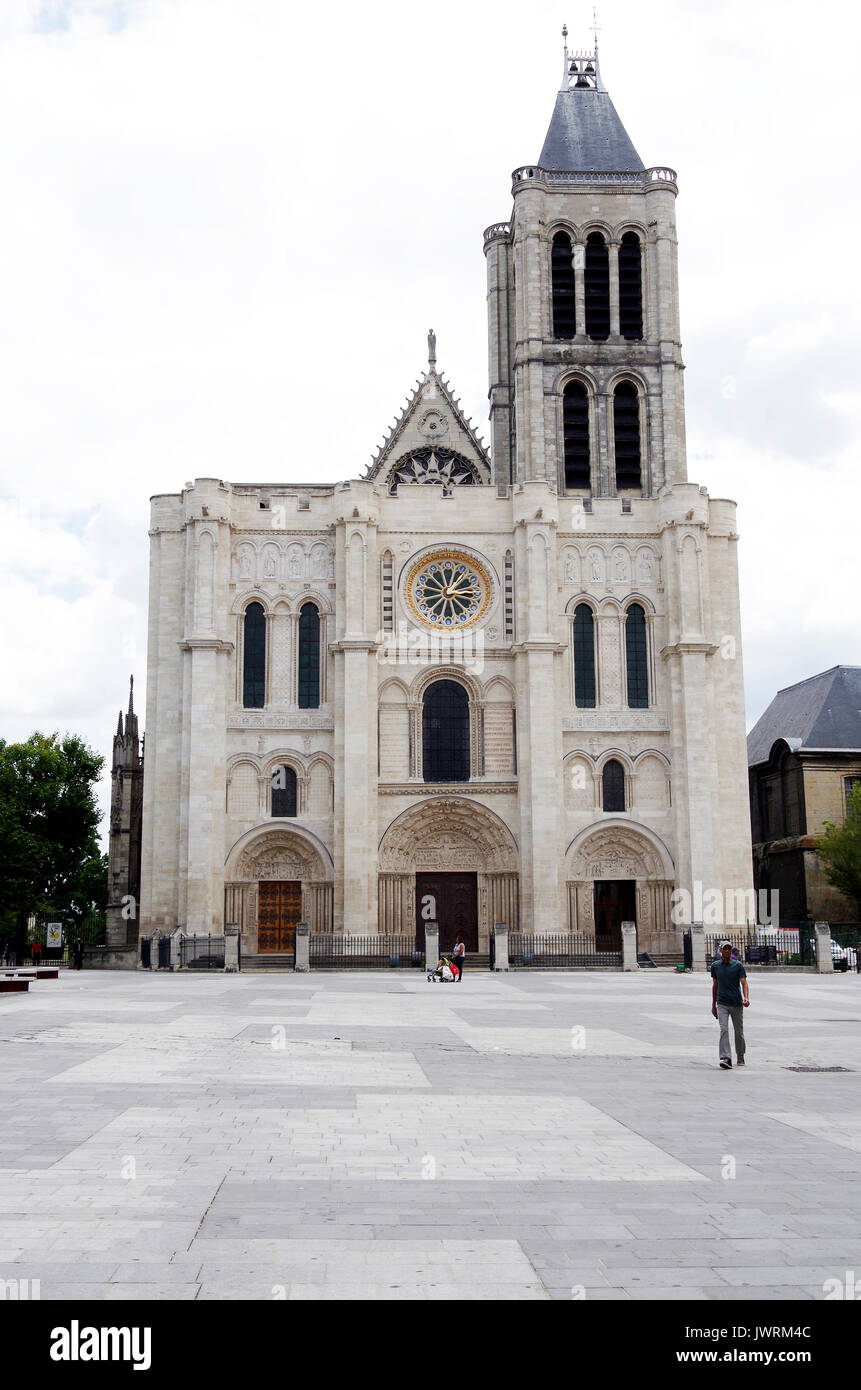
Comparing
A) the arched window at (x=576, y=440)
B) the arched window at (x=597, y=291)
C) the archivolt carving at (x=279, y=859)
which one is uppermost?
the arched window at (x=597, y=291)

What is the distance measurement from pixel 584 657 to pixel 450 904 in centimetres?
959

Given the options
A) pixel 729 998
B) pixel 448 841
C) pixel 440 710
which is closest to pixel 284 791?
pixel 448 841

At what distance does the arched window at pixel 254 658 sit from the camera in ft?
138

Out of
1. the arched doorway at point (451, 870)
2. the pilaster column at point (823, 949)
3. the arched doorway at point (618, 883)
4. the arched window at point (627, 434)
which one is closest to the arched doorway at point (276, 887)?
the arched doorway at point (451, 870)

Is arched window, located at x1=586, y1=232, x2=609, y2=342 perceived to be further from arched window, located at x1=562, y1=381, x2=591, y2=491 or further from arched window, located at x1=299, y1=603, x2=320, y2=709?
arched window, located at x1=299, y1=603, x2=320, y2=709

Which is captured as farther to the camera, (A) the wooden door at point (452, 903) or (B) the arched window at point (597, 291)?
(B) the arched window at point (597, 291)

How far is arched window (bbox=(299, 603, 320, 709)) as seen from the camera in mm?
42219

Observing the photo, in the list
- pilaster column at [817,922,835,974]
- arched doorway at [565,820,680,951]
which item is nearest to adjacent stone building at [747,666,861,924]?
arched doorway at [565,820,680,951]

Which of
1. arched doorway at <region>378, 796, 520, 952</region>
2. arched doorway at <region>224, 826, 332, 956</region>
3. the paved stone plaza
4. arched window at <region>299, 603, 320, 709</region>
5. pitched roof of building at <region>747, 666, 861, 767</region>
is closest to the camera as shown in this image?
the paved stone plaza

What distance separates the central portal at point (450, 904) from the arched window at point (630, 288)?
22514mm

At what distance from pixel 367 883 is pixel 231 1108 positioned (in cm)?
2973

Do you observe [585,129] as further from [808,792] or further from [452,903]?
[452,903]

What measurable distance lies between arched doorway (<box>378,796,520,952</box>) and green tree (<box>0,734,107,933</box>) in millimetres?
18422

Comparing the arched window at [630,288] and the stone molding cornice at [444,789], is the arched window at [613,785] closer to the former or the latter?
the stone molding cornice at [444,789]
